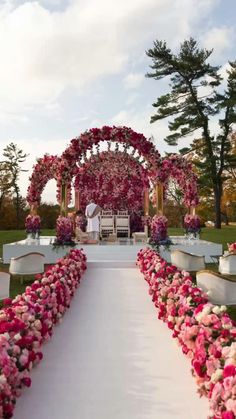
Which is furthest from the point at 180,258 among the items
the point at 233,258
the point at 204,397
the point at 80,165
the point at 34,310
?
the point at 80,165

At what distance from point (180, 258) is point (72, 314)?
4316mm

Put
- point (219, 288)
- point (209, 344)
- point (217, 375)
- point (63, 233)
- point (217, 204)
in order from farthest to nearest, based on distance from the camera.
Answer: point (217, 204)
point (63, 233)
point (219, 288)
point (209, 344)
point (217, 375)

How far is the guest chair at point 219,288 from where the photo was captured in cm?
712

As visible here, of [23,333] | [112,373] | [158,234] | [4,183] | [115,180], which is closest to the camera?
[23,333]

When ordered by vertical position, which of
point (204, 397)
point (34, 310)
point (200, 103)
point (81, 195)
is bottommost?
point (204, 397)

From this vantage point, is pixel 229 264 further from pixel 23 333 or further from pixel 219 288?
pixel 23 333

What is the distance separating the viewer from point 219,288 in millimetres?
7160

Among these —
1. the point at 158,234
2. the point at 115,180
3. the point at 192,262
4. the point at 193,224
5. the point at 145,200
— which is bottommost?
the point at 192,262

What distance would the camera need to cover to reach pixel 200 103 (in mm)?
31906

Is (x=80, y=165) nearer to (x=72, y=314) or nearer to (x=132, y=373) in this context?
(x=72, y=314)

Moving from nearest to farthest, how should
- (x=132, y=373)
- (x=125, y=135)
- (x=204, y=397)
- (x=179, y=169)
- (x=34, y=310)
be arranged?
(x=204, y=397) → (x=132, y=373) → (x=34, y=310) → (x=125, y=135) → (x=179, y=169)

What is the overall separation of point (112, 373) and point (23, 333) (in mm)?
947

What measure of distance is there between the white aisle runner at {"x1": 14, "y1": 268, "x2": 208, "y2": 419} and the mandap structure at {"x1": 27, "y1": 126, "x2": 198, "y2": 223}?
8127 mm

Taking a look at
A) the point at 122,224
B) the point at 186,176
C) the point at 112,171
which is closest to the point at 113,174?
the point at 112,171
